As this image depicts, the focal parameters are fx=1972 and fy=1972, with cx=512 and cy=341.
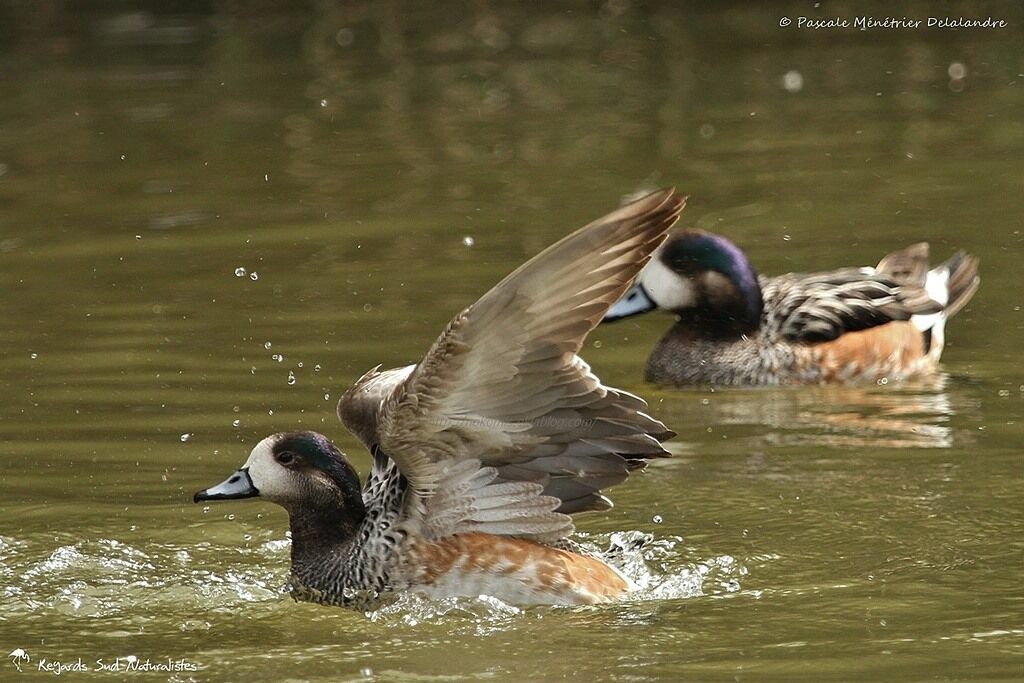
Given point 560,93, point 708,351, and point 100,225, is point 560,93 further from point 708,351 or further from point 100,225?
point 708,351

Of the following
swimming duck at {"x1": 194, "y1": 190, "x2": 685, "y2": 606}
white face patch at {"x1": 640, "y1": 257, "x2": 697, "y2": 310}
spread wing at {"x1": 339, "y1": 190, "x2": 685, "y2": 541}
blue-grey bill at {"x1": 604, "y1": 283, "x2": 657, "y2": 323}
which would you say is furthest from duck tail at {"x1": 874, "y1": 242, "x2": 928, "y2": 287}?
spread wing at {"x1": 339, "y1": 190, "x2": 685, "y2": 541}

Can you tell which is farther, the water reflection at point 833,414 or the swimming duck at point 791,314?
the swimming duck at point 791,314

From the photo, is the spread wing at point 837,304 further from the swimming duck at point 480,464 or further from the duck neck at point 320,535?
the duck neck at point 320,535

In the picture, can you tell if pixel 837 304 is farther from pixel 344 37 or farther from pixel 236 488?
pixel 344 37

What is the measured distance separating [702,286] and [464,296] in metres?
1.31

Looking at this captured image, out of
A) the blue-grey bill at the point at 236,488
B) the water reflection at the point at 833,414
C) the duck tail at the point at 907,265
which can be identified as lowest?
the water reflection at the point at 833,414

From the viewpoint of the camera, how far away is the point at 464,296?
→ 35.7 feet

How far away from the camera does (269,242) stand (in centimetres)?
1243

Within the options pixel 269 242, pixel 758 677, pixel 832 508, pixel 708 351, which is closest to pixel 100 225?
pixel 269 242

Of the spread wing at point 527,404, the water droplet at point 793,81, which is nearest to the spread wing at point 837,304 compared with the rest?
the spread wing at point 527,404

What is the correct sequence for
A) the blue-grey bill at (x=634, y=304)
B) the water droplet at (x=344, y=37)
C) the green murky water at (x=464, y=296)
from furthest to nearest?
the water droplet at (x=344, y=37) → the blue-grey bill at (x=634, y=304) → the green murky water at (x=464, y=296)

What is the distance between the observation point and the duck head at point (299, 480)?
681cm

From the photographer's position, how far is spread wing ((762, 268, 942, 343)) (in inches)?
407

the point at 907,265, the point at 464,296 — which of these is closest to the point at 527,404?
the point at 464,296
